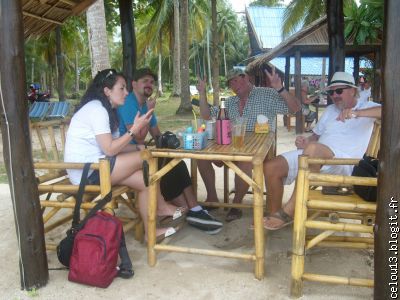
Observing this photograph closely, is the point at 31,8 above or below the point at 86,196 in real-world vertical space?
above

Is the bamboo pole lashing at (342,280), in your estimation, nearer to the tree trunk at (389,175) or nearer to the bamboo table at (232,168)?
the tree trunk at (389,175)

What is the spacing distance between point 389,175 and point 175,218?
1811 mm

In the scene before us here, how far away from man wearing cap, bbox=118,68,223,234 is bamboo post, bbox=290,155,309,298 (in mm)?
1110

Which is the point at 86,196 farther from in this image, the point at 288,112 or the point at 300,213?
the point at 288,112

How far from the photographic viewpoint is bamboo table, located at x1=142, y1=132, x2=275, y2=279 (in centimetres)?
273

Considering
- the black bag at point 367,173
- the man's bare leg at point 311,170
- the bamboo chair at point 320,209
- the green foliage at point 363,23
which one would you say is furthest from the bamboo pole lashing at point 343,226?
the green foliage at point 363,23

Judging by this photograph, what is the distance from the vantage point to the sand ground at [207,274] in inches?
104

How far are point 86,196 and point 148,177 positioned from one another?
0.52m

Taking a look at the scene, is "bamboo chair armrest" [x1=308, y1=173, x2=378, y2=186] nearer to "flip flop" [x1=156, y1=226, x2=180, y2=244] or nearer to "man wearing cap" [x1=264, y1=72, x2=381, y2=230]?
"man wearing cap" [x1=264, y1=72, x2=381, y2=230]

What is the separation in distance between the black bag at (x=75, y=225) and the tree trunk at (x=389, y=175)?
1739 mm

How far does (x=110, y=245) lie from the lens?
267 cm

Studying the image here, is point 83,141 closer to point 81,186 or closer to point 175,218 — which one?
point 81,186

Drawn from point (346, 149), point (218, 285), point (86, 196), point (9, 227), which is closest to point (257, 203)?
point (218, 285)

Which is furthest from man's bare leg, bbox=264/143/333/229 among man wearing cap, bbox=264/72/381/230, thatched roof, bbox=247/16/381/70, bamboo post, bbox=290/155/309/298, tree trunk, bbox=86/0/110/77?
thatched roof, bbox=247/16/381/70
